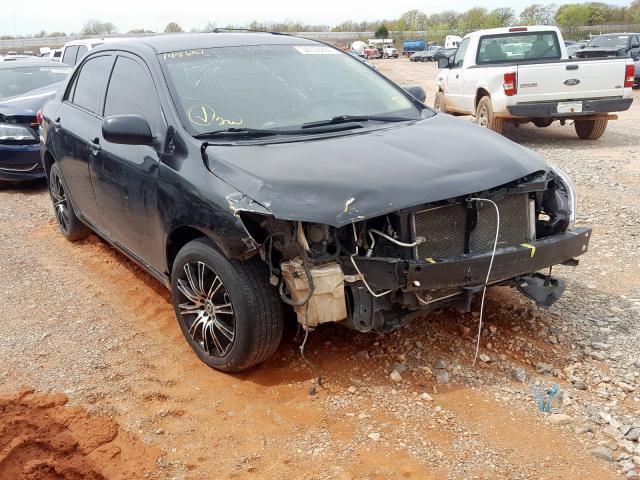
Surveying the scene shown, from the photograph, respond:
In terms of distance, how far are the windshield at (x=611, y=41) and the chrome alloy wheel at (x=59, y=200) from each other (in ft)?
63.8

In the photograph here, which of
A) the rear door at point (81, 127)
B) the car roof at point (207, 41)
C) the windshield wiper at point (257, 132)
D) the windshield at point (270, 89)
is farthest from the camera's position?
the rear door at point (81, 127)

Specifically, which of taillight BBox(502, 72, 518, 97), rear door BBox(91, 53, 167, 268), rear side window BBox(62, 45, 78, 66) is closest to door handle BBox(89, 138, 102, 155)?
rear door BBox(91, 53, 167, 268)

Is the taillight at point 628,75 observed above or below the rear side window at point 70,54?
Result: below

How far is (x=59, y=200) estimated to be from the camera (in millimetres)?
6133

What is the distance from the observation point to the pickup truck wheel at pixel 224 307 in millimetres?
3365

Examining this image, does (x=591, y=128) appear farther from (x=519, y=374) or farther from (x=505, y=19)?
(x=505, y=19)

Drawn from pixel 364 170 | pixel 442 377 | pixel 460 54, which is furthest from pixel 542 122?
pixel 364 170

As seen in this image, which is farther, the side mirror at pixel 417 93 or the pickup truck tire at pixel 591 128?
the pickup truck tire at pixel 591 128

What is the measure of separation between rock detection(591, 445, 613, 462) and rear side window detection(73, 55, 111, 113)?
4.11 m

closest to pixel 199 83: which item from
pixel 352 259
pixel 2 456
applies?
pixel 352 259

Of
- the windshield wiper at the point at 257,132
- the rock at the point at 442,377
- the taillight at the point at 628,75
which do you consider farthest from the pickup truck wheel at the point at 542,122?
the rock at the point at 442,377

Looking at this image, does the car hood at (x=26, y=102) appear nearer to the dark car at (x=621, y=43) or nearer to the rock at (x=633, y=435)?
the rock at (x=633, y=435)

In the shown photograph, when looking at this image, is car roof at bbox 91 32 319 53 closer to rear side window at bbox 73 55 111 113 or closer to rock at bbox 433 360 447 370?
rear side window at bbox 73 55 111 113

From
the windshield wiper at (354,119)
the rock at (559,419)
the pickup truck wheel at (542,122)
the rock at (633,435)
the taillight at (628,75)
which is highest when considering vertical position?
the windshield wiper at (354,119)
